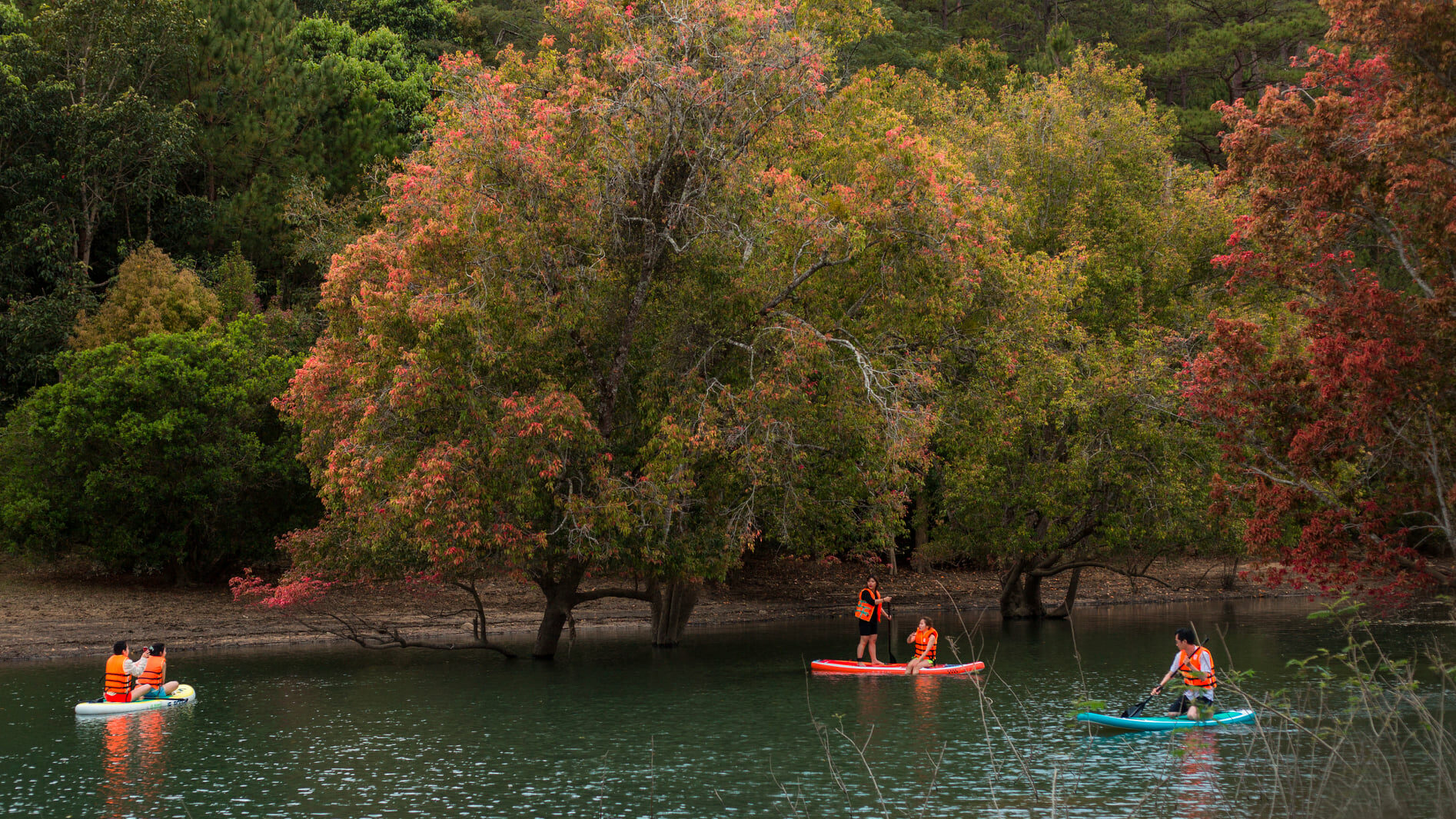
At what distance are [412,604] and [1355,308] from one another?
29.0 m

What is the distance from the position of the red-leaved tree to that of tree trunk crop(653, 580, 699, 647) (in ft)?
53.5

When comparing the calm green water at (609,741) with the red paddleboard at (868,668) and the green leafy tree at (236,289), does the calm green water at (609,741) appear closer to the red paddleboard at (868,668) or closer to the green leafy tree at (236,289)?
the red paddleboard at (868,668)

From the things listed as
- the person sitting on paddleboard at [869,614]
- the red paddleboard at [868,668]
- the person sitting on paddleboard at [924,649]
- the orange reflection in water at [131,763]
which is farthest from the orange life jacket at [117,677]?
the person sitting on paddleboard at [924,649]

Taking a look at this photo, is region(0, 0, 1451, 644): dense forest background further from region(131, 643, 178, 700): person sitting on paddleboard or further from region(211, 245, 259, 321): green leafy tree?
region(131, 643, 178, 700): person sitting on paddleboard

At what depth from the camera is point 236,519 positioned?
36.3 m

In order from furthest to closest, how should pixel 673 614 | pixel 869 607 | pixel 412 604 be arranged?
1. pixel 412 604
2. pixel 673 614
3. pixel 869 607

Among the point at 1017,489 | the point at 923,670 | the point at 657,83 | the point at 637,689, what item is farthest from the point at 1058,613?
the point at 657,83

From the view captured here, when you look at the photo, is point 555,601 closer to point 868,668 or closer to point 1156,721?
point 868,668

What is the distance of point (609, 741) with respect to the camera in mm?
18547

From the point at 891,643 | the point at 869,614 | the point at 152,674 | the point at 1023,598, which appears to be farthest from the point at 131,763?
the point at 1023,598

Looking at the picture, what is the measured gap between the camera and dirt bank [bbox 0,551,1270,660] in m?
32.2

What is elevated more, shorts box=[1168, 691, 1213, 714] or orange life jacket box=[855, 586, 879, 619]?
orange life jacket box=[855, 586, 879, 619]

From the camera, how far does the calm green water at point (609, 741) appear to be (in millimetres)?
14430

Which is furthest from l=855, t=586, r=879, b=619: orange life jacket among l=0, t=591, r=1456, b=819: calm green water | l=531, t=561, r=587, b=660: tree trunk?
l=531, t=561, r=587, b=660: tree trunk
